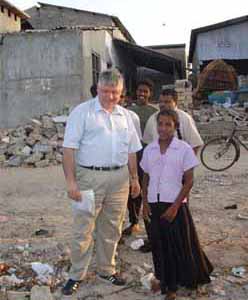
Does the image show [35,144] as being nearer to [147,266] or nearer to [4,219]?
[4,219]

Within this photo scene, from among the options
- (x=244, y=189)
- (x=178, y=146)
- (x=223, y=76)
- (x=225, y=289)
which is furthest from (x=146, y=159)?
(x=223, y=76)

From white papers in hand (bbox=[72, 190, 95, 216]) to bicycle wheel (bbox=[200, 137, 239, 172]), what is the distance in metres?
6.63

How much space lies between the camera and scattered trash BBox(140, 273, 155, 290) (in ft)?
13.7

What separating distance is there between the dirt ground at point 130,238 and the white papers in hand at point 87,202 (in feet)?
2.40

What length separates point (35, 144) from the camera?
1336 cm

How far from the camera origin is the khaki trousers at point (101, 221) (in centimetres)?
395

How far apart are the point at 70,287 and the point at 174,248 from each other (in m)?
0.91

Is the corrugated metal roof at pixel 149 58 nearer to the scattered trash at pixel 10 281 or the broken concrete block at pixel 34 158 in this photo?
the broken concrete block at pixel 34 158

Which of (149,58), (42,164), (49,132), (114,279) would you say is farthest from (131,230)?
(149,58)

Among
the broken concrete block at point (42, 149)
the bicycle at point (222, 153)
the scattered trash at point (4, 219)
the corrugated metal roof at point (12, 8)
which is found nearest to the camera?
the scattered trash at point (4, 219)

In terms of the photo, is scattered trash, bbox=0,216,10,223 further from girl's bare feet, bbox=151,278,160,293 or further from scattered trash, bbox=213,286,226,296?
scattered trash, bbox=213,286,226,296

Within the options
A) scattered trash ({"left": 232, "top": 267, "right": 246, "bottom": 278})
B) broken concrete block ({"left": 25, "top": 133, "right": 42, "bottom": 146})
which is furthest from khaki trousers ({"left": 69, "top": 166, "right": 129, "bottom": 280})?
broken concrete block ({"left": 25, "top": 133, "right": 42, "bottom": 146})

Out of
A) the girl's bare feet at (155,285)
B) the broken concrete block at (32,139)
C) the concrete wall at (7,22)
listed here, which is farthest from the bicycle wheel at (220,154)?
the concrete wall at (7,22)

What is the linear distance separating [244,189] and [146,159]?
4.68m
